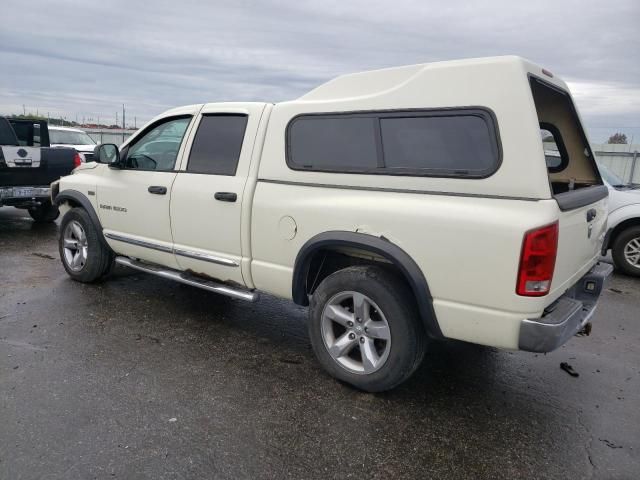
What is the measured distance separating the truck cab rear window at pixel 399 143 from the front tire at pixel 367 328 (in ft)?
2.41

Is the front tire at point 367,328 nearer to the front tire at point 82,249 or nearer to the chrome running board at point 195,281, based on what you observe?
the chrome running board at point 195,281

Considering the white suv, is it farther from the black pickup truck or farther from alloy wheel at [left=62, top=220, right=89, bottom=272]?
the black pickup truck

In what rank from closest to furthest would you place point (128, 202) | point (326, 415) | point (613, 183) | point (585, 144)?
1. point (326, 415)
2. point (585, 144)
3. point (128, 202)
4. point (613, 183)

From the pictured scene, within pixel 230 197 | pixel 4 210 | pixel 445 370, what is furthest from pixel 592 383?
pixel 4 210

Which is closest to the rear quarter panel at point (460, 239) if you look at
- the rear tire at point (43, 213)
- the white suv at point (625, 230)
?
the white suv at point (625, 230)

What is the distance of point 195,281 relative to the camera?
4352 millimetres

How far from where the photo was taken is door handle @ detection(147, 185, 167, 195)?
14.5 feet

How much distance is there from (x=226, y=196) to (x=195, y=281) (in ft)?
2.92

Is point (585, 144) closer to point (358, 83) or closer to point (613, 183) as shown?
point (358, 83)

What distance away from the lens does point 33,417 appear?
2.96 meters

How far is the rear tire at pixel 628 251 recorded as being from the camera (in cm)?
695

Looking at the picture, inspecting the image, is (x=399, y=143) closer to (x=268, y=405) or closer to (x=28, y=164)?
(x=268, y=405)

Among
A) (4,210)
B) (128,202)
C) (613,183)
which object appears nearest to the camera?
(128,202)

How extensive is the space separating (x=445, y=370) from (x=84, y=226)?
3.98 meters
